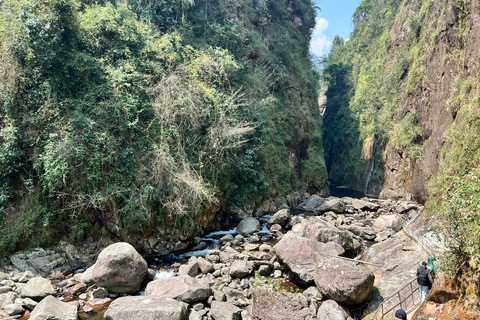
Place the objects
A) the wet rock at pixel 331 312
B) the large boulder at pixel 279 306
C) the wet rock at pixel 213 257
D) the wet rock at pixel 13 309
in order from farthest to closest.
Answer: the wet rock at pixel 213 257
the wet rock at pixel 13 309
the large boulder at pixel 279 306
the wet rock at pixel 331 312

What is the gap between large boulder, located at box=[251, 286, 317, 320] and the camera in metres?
7.56

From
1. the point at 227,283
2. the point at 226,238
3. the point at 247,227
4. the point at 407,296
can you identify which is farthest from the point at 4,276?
the point at 407,296

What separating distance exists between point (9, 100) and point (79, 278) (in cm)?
789

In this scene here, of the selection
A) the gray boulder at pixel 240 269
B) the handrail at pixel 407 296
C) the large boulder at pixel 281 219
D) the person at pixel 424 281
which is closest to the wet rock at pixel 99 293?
the gray boulder at pixel 240 269

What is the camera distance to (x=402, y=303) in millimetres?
7238

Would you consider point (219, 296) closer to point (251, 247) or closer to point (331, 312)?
point (331, 312)

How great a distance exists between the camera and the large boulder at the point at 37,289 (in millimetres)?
8523

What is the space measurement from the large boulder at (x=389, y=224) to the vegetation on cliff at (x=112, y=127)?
684 cm

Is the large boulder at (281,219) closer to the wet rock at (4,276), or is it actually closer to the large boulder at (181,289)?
the large boulder at (181,289)

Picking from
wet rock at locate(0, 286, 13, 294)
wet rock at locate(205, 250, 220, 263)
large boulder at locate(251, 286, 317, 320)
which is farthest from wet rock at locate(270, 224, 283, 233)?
wet rock at locate(0, 286, 13, 294)

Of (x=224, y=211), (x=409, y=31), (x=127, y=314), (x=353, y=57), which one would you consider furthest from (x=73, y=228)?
(x=353, y=57)

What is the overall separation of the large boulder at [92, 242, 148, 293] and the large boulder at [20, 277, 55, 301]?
132 cm

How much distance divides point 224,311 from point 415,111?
20.8 m

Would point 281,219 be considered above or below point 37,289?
above
